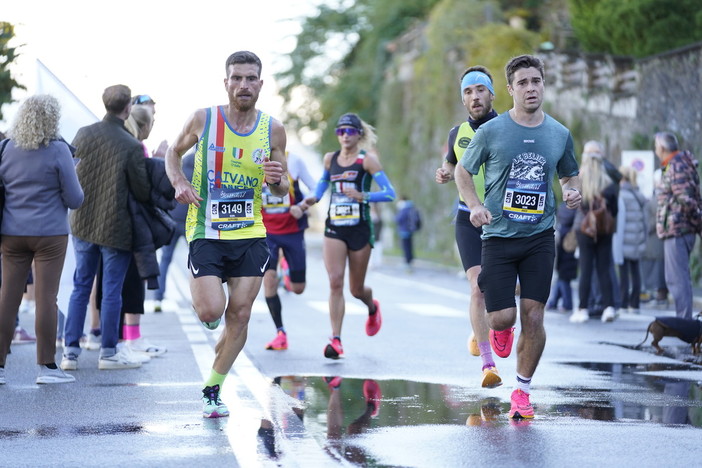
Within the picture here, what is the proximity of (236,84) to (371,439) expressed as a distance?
2.23 metres

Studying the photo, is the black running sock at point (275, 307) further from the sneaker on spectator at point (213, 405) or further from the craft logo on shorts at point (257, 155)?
the craft logo on shorts at point (257, 155)

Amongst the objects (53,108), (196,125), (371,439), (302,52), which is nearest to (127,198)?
(53,108)

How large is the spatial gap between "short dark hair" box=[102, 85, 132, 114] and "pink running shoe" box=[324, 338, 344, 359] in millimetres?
2573

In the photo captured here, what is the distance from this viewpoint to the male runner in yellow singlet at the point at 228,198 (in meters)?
7.37

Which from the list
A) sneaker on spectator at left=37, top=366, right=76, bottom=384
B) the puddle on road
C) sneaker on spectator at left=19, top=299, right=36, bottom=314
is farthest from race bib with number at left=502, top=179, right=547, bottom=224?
sneaker on spectator at left=19, top=299, right=36, bottom=314

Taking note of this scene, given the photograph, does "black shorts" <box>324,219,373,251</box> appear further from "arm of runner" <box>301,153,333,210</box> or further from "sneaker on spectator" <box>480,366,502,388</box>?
"sneaker on spectator" <box>480,366,502,388</box>

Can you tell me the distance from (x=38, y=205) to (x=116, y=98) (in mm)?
1252

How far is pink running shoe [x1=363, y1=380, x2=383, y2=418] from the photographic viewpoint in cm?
777

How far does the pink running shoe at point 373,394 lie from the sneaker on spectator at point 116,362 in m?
2.06

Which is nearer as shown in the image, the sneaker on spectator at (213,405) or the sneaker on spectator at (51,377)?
the sneaker on spectator at (213,405)

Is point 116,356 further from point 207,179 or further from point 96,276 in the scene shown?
point 207,179

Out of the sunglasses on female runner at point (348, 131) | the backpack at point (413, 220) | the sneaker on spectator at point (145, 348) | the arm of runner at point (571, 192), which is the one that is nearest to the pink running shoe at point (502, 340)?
the arm of runner at point (571, 192)

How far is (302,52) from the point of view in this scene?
166ft

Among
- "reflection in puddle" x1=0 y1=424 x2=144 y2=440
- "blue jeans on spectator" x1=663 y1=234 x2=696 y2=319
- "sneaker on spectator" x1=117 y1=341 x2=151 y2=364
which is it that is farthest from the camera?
"blue jeans on spectator" x1=663 y1=234 x2=696 y2=319
